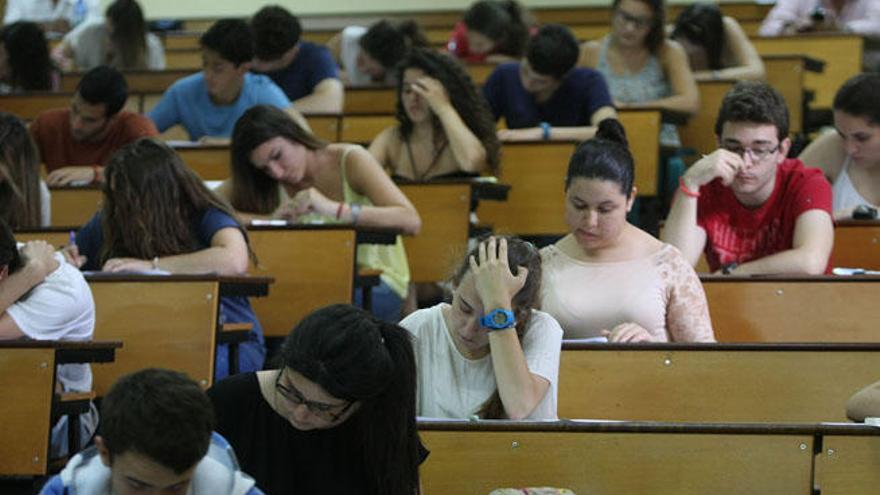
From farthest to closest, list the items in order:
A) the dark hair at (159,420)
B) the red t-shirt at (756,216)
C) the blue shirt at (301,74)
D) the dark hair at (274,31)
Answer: the blue shirt at (301,74), the dark hair at (274,31), the red t-shirt at (756,216), the dark hair at (159,420)

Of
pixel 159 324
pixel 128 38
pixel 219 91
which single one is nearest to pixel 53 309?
pixel 159 324

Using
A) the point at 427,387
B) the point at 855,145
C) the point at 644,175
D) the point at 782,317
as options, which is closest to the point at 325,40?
the point at 644,175

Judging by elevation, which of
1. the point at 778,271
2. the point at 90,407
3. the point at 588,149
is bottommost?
the point at 90,407

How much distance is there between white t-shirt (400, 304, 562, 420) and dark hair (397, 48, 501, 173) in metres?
2.87

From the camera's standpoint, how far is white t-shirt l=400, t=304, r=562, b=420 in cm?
367

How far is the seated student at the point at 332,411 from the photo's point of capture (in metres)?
2.89

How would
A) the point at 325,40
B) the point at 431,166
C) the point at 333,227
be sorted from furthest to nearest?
the point at 325,40, the point at 431,166, the point at 333,227

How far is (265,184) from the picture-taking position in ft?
19.4

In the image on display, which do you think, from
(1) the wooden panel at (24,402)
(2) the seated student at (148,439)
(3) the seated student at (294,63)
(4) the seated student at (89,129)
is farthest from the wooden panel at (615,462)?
(3) the seated student at (294,63)

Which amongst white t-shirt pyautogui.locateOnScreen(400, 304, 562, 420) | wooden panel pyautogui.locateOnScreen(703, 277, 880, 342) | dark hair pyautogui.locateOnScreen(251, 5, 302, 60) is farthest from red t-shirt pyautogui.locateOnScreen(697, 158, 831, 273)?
dark hair pyautogui.locateOnScreen(251, 5, 302, 60)

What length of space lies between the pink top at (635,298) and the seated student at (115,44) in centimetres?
501

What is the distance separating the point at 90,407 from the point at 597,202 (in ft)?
4.29

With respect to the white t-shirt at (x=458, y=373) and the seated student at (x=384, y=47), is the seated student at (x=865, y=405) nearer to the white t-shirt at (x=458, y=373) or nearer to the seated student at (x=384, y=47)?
the white t-shirt at (x=458, y=373)

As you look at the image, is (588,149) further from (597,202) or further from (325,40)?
(325,40)
